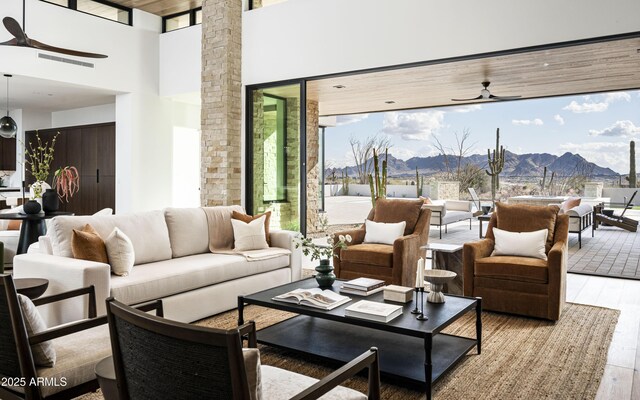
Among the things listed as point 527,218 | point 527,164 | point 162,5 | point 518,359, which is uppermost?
point 162,5

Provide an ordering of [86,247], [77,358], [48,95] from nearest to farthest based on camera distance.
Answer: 1. [77,358]
2. [86,247]
3. [48,95]

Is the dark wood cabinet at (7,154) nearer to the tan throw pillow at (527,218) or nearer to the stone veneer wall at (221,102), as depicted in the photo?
the stone veneer wall at (221,102)

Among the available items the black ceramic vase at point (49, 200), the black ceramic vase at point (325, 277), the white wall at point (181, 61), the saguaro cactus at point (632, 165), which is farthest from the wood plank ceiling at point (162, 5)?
the saguaro cactus at point (632, 165)

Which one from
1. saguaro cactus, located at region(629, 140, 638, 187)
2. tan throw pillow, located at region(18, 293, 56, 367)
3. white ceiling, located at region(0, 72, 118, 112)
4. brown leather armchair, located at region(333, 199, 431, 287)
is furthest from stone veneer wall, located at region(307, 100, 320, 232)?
saguaro cactus, located at region(629, 140, 638, 187)

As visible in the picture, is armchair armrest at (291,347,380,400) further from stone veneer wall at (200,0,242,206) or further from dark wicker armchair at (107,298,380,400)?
stone veneer wall at (200,0,242,206)

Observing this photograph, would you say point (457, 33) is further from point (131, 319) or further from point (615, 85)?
point (131, 319)

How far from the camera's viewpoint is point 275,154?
7383 mm

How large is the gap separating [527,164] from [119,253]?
573 inches

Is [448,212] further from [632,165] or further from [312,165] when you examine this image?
[632,165]

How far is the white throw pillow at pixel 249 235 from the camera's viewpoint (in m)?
4.69

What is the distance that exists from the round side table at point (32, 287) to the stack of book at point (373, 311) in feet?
6.00

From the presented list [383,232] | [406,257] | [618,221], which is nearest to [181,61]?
[383,232]

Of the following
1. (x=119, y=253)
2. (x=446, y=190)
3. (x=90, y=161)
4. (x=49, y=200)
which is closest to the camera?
(x=119, y=253)

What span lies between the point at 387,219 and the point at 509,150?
11.8m
